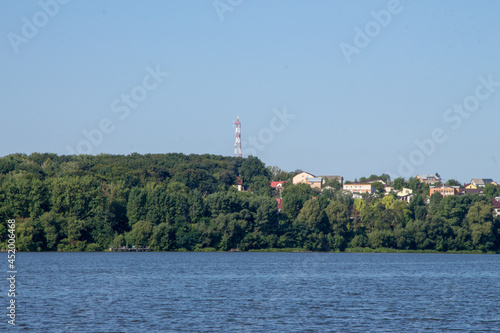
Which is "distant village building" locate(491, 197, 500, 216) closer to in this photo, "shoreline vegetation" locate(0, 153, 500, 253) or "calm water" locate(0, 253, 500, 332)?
"shoreline vegetation" locate(0, 153, 500, 253)

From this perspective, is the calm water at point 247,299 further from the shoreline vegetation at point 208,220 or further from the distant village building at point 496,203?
the distant village building at point 496,203

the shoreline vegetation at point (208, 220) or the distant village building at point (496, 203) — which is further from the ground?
the distant village building at point (496, 203)

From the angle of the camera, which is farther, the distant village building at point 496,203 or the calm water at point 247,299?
the distant village building at point 496,203

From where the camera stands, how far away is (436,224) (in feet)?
311

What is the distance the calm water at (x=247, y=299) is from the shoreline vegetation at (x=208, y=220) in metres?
24.7

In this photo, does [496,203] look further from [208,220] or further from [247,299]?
[247,299]

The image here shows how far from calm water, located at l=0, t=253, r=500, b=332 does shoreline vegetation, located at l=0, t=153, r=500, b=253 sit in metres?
24.7

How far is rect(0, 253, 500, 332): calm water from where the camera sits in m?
27.2

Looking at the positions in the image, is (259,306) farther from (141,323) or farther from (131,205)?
(131,205)

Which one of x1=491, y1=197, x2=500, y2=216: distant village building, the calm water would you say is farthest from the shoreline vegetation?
x1=491, y1=197, x2=500, y2=216: distant village building

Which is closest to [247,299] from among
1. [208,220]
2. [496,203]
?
[208,220]

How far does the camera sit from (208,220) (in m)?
90.1

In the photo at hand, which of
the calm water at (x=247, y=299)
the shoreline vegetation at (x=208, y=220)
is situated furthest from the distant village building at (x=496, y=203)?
the calm water at (x=247, y=299)

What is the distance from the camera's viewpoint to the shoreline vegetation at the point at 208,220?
264 feet
